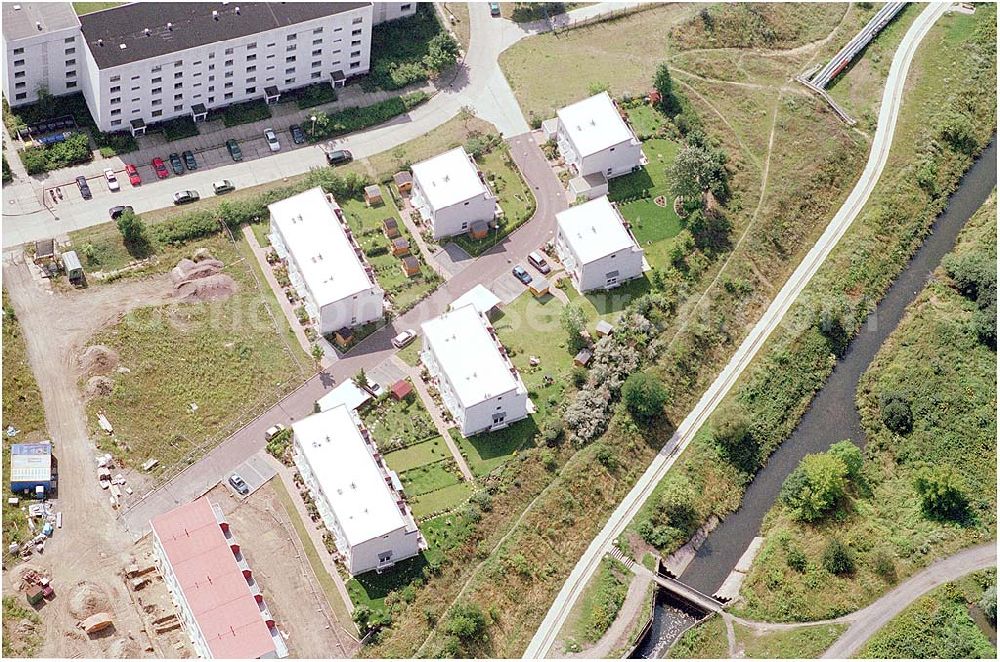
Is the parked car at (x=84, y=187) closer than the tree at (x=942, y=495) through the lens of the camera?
No

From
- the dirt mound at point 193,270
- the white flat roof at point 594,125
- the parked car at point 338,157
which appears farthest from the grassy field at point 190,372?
the white flat roof at point 594,125

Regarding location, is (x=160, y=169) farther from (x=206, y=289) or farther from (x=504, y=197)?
(x=504, y=197)

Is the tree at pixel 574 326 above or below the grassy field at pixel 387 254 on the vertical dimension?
below

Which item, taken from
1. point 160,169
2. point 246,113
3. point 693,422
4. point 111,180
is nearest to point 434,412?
point 693,422

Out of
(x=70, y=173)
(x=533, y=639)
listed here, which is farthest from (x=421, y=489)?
(x=70, y=173)

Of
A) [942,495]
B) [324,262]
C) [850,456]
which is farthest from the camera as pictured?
[324,262]

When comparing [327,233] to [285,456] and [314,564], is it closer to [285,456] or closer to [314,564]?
[285,456]

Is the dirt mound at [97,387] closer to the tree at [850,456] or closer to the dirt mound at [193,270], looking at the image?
the dirt mound at [193,270]
